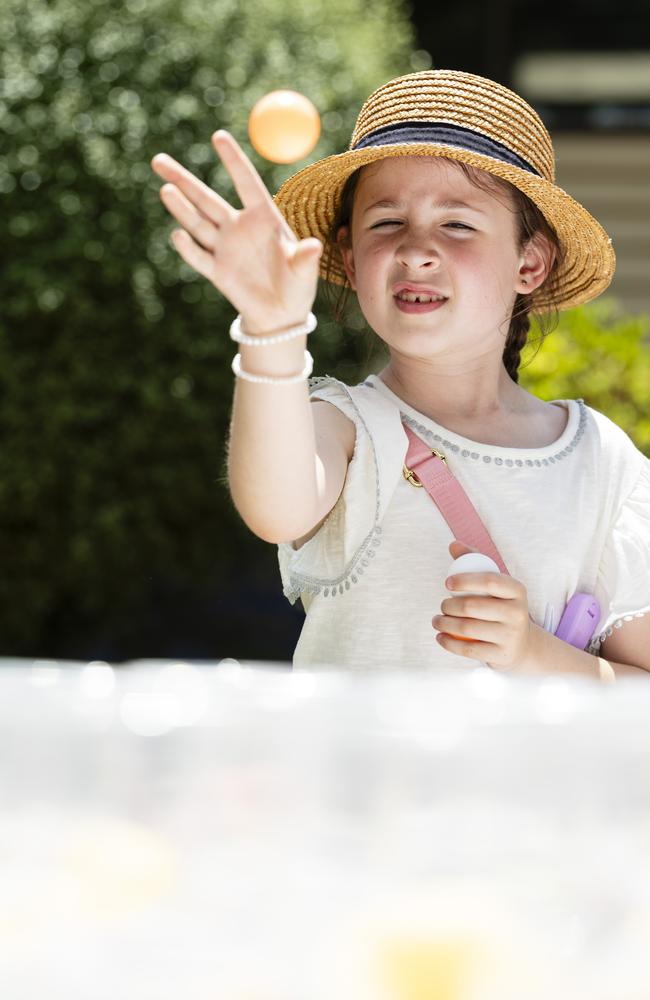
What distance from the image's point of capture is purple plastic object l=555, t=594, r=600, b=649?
1.96 m

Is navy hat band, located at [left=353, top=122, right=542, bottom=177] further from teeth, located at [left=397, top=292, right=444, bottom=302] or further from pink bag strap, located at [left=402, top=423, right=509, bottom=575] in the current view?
pink bag strap, located at [left=402, top=423, right=509, bottom=575]

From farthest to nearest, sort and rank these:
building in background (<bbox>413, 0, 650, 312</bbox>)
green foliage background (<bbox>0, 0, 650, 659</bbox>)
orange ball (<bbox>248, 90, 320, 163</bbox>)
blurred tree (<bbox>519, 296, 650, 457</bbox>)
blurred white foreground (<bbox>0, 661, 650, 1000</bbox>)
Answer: building in background (<bbox>413, 0, 650, 312</bbox>), green foliage background (<bbox>0, 0, 650, 659</bbox>), blurred tree (<bbox>519, 296, 650, 457</bbox>), orange ball (<bbox>248, 90, 320, 163</bbox>), blurred white foreground (<bbox>0, 661, 650, 1000</bbox>)

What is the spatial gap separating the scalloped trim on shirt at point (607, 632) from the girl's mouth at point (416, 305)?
1.77 ft

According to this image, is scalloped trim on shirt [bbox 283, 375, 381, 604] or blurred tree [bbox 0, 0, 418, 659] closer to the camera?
scalloped trim on shirt [bbox 283, 375, 381, 604]

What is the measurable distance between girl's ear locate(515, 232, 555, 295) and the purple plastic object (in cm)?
53

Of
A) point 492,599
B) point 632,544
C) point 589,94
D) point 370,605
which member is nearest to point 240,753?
point 492,599

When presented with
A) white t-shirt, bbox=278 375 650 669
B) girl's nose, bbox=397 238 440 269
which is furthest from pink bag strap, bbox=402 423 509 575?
girl's nose, bbox=397 238 440 269

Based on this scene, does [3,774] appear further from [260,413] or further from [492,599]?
[492,599]

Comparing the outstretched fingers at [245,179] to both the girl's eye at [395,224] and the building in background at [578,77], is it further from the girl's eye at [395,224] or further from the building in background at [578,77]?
the building in background at [578,77]

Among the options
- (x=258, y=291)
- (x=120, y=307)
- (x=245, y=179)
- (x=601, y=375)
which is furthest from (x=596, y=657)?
(x=120, y=307)

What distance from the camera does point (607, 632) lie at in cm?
203

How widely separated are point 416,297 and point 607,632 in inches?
22.8

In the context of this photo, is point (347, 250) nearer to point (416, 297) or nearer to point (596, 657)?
point (416, 297)

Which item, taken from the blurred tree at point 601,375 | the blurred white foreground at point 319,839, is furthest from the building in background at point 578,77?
the blurred white foreground at point 319,839
